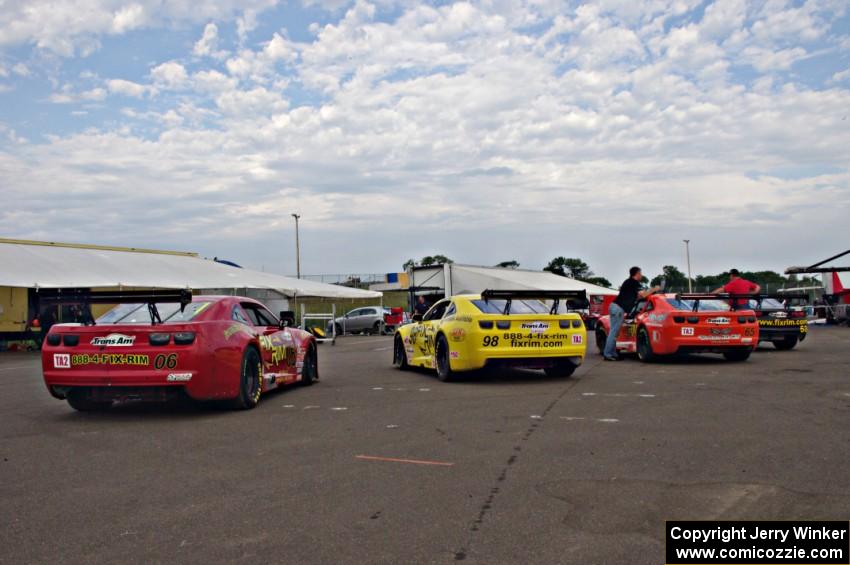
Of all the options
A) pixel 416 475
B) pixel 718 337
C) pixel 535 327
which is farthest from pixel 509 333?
pixel 416 475

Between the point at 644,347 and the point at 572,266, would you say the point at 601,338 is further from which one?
the point at 572,266

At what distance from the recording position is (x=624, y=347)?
15.1m

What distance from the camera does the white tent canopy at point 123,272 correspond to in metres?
25.6

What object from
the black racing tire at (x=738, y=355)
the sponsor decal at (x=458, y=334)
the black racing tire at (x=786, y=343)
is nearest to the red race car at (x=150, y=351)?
the sponsor decal at (x=458, y=334)

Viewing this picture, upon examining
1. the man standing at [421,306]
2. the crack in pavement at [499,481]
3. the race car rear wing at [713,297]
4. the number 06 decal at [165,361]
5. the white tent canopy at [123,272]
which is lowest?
the crack in pavement at [499,481]

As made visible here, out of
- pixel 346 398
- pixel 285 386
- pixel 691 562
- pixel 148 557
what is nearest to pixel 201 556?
pixel 148 557

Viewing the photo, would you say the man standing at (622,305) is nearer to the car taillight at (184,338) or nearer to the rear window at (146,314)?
the rear window at (146,314)

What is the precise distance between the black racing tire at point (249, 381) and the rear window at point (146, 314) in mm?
682

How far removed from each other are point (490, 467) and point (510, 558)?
1.85 metres

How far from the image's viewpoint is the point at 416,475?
5309 millimetres

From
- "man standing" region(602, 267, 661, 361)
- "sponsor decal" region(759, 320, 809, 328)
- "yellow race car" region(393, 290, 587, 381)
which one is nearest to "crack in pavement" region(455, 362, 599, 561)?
"yellow race car" region(393, 290, 587, 381)

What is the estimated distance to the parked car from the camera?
36.4m

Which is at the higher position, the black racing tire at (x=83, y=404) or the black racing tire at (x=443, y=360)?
the black racing tire at (x=443, y=360)

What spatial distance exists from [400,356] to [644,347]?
167 inches
